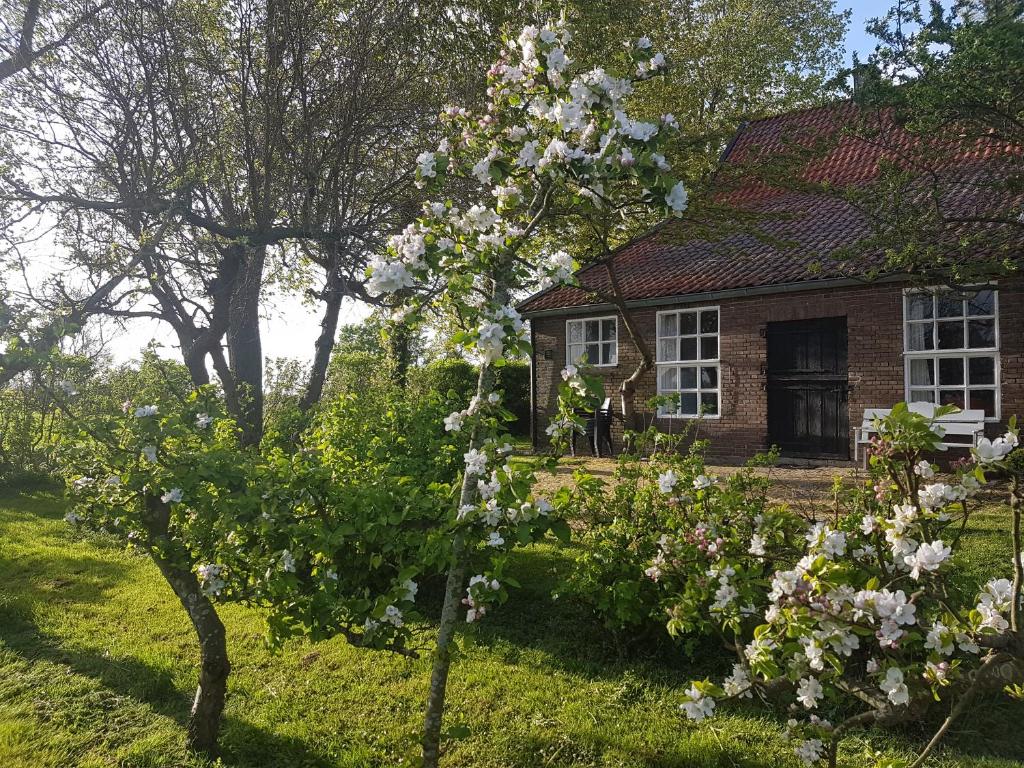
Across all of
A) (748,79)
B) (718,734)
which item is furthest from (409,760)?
(748,79)

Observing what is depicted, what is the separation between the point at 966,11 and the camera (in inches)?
291

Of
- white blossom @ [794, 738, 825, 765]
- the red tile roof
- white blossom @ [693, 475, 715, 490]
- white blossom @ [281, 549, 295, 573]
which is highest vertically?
the red tile roof

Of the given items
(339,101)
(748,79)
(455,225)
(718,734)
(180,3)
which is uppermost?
(748,79)

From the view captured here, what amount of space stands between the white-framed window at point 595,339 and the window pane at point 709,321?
70.0 inches

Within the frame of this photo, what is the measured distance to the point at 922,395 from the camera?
10000 mm

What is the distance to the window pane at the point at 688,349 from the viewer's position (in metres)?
12.4

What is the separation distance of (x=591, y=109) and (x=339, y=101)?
20.3ft

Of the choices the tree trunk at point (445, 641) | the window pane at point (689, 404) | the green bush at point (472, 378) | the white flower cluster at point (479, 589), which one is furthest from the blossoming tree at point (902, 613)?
the green bush at point (472, 378)

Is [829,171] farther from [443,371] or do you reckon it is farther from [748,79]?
[443,371]

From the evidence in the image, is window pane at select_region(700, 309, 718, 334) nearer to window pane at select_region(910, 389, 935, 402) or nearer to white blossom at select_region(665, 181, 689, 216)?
window pane at select_region(910, 389, 935, 402)

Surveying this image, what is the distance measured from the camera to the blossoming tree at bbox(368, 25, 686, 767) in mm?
2424

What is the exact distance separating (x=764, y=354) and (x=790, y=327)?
24.0 inches

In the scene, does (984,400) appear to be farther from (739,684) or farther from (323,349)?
(323,349)

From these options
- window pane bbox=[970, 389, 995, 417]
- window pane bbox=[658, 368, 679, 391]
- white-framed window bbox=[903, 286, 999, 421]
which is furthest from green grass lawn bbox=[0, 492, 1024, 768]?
window pane bbox=[658, 368, 679, 391]
